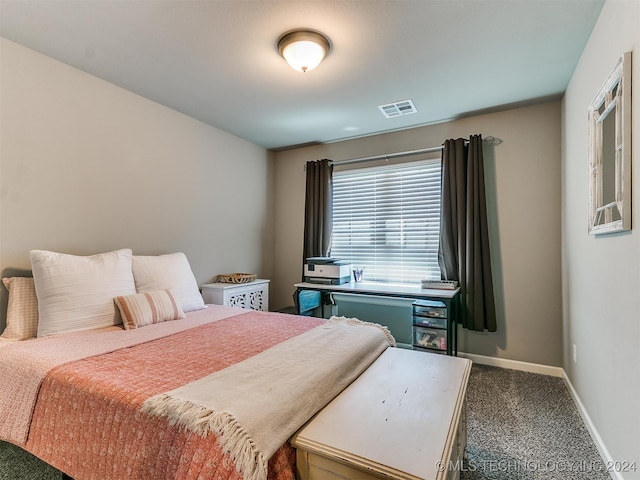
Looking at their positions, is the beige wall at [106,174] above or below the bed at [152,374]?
above

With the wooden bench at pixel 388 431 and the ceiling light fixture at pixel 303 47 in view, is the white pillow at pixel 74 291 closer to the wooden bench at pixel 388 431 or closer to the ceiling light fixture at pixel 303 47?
the wooden bench at pixel 388 431

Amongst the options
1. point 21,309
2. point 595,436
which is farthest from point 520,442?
point 21,309

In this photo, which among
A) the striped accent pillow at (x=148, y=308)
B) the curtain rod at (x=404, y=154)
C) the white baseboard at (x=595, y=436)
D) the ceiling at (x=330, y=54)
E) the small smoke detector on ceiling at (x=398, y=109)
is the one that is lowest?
the white baseboard at (x=595, y=436)

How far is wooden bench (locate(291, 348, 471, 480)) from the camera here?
37.2 inches

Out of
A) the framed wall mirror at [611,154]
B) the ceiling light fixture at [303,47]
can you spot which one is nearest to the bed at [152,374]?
the framed wall mirror at [611,154]

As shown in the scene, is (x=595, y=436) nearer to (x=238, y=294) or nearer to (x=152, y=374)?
(x=152, y=374)

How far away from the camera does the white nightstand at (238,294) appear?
123 inches

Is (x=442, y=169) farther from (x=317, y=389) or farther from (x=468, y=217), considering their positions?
(x=317, y=389)

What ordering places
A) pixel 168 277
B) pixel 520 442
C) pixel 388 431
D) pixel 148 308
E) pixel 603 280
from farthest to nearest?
pixel 168 277 → pixel 148 308 → pixel 520 442 → pixel 603 280 → pixel 388 431

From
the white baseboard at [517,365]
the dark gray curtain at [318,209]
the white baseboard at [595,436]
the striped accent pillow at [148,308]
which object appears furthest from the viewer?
the dark gray curtain at [318,209]

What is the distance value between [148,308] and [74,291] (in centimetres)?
42

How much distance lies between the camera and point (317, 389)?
49.4 inches

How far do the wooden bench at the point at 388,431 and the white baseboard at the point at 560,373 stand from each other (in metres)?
0.96

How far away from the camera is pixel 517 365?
9.67 feet
